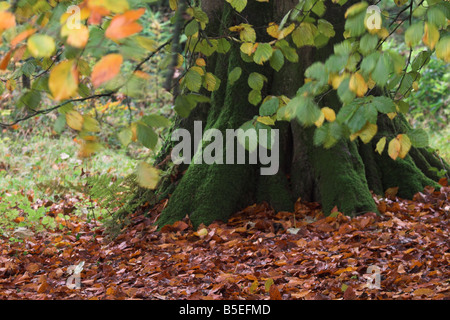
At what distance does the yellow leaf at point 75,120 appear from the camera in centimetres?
170

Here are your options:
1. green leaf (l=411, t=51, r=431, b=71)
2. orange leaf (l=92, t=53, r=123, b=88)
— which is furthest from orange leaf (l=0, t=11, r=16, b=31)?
green leaf (l=411, t=51, r=431, b=71)

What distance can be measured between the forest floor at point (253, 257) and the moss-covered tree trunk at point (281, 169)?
15 centimetres

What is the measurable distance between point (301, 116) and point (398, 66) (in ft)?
1.22

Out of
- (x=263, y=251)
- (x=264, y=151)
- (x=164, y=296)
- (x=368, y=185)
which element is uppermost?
(x=264, y=151)

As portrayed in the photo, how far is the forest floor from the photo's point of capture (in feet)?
9.09

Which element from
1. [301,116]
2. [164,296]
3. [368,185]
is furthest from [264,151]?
[301,116]

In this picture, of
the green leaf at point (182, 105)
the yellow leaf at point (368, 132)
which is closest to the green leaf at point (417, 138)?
the yellow leaf at point (368, 132)

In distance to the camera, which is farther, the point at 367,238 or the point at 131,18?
the point at 367,238

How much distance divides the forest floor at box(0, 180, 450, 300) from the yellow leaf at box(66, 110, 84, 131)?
1.43 m

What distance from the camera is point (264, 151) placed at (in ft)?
14.4

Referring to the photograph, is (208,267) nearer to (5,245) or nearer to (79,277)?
(79,277)

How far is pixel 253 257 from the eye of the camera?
3.31 meters

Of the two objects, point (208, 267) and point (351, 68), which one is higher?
point (351, 68)

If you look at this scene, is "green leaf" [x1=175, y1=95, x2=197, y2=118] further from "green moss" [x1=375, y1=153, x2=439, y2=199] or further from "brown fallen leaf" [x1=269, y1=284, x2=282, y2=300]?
"green moss" [x1=375, y1=153, x2=439, y2=199]
